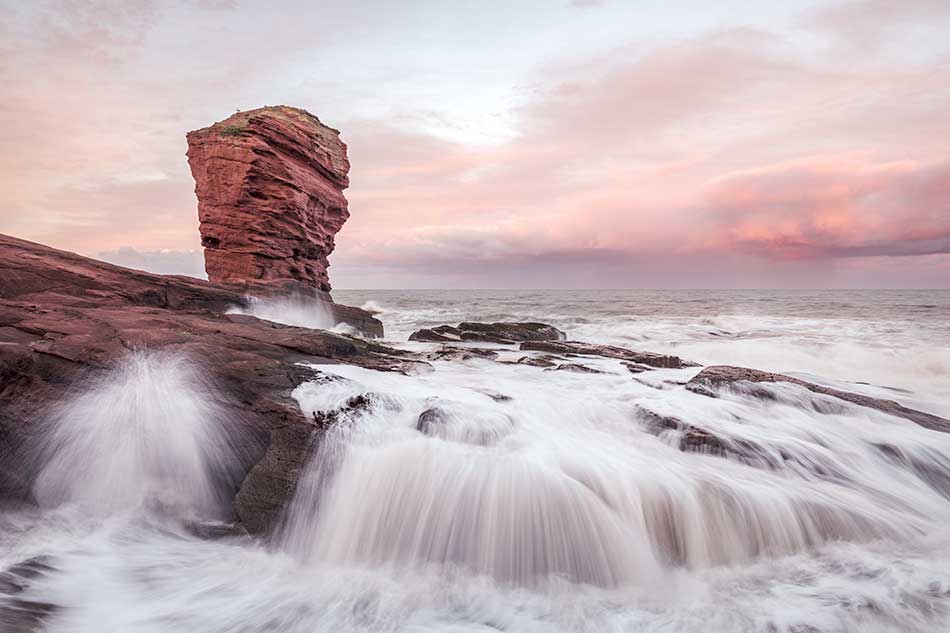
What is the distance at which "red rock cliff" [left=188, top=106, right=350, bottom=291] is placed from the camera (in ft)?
46.2

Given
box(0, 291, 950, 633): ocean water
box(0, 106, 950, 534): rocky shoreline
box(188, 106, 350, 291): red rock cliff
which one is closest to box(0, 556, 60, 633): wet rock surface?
box(0, 291, 950, 633): ocean water

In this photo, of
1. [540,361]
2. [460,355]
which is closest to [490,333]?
[460,355]

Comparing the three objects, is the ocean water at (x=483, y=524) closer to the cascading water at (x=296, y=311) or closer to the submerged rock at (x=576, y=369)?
the submerged rock at (x=576, y=369)

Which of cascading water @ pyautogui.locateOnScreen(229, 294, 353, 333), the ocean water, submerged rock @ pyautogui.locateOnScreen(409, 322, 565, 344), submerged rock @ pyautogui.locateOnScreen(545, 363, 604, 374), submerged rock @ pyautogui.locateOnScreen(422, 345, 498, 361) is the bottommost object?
the ocean water

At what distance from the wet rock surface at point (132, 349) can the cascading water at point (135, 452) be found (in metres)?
Answer: 0.15

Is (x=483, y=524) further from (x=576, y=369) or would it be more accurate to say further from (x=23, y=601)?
(x=576, y=369)

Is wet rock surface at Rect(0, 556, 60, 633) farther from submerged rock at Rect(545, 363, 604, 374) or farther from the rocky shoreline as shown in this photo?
submerged rock at Rect(545, 363, 604, 374)

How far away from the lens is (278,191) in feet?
48.1

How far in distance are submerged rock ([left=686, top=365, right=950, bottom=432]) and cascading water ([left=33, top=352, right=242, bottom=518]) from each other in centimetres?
615

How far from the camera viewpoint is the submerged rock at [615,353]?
9.66m

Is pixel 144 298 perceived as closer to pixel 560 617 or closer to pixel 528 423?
pixel 528 423

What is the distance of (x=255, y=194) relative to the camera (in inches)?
570

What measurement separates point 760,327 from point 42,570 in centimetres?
2629

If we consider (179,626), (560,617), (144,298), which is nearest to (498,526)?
(560,617)
